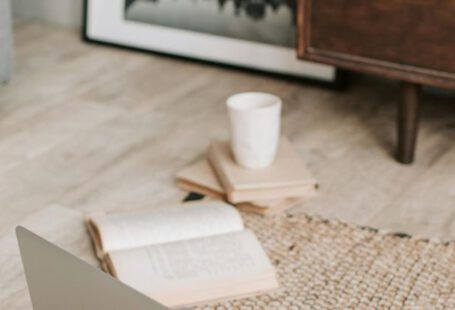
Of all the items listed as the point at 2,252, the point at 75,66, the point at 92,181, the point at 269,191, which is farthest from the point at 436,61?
the point at 75,66

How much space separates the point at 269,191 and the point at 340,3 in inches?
16.9

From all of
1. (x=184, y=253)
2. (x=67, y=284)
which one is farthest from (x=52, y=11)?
(x=67, y=284)

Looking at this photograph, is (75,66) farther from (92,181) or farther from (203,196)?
(203,196)

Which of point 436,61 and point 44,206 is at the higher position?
point 436,61

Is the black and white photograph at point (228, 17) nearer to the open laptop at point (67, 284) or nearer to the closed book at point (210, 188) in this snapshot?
the closed book at point (210, 188)

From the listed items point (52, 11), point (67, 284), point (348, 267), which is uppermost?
point (67, 284)

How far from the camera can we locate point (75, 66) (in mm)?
2408

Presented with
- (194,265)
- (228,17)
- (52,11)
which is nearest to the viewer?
(194,265)

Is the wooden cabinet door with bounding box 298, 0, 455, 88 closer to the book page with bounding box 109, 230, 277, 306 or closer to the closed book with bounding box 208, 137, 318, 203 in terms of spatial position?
the closed book with bounding box 208, 137, 318, 203

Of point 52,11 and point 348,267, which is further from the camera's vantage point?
point 52,11

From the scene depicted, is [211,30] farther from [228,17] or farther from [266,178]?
[266,178]

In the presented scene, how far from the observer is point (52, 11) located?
276cm

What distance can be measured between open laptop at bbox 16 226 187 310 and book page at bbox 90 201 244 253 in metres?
0.44

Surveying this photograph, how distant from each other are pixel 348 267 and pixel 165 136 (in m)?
0.65
